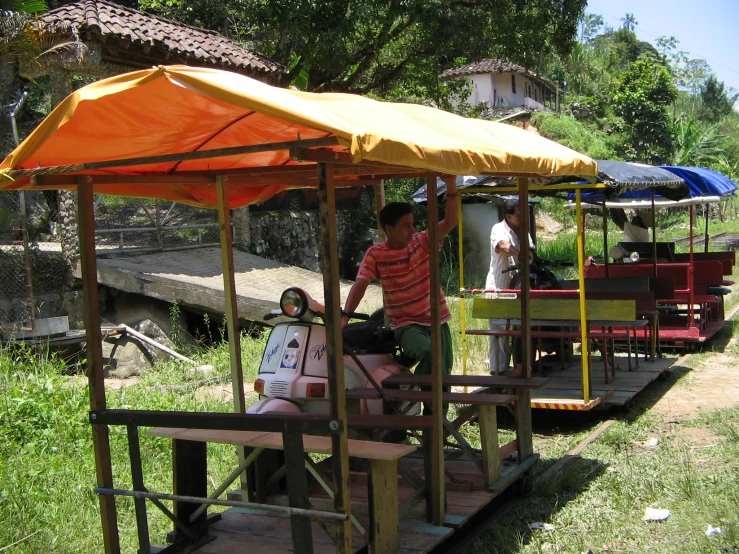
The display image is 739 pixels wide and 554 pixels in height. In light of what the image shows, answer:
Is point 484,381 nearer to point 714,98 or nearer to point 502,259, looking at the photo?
point 502,259

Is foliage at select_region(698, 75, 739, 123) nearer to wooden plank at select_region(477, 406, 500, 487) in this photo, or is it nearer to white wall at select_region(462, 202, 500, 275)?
white wall at select_region(462, 202, 500, 275)

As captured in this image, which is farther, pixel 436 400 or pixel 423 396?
pixel 423 396

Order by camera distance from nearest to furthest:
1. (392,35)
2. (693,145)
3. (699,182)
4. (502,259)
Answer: (502,259)
(699,182)
(392,35)
(693,145)

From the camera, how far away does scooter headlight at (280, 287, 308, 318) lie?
477cm

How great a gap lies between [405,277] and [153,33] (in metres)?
8.48

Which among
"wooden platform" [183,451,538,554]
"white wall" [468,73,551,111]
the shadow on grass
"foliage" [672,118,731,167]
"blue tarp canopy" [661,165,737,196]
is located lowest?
the shadow on grass

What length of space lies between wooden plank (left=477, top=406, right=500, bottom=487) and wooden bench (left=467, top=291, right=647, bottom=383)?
2604mm

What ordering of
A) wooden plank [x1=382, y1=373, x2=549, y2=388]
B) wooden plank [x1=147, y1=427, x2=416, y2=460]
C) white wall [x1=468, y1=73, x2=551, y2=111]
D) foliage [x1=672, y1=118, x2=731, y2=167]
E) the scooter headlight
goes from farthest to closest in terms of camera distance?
white wall [x1=468, y1=73, x2=551, y2=111] < foliage [x1=672, y1=118, x2=731, y2=167] < wooden plank [x1=382, y1=373, x2=549, y2=388] < the scooter headlight < wooden plank [x1=147, y1=427, x2=416, y2=460]

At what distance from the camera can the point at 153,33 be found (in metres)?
12.3

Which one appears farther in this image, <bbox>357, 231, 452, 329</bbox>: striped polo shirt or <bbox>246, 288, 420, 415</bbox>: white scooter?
<bbox>357, 231, 452, 329</bbox>: striped polo shirt

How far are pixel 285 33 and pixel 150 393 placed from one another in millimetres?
9162

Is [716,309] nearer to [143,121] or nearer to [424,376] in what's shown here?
[424,376]

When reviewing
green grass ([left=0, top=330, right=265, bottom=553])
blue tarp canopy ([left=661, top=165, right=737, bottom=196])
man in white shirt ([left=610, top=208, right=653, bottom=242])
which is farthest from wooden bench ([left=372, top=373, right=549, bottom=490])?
man in white shirt ([left=610, top=208, right=653, bottom=242])

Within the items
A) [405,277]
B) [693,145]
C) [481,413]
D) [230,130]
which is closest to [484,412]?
[481,413]
